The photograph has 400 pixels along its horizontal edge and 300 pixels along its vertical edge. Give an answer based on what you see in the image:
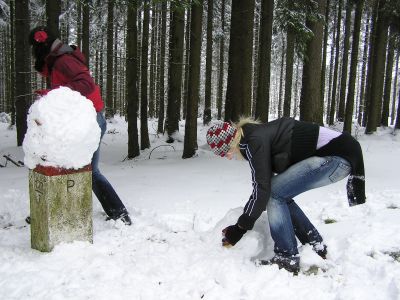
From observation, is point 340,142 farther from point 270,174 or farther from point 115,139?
point 115,139

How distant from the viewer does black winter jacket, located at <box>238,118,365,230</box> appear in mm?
3023

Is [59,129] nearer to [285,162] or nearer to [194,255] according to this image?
[194,255]

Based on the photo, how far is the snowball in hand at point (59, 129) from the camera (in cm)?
340

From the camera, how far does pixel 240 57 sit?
356 inches

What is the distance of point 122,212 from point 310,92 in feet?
19.5

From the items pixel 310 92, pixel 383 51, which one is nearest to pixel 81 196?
pixel 310 92

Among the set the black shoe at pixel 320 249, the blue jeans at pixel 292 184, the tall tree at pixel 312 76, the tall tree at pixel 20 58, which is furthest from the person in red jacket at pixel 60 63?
the tall tree at pixel 20 58

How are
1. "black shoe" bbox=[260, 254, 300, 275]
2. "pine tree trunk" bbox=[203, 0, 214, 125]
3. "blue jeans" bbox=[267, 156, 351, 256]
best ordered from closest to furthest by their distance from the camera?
"blue jeans" bbox=[267, 156, 351, 256]
"black shoe" bbox=[260, 254, 300, 275]
"pine tree trunk" bbox=[203, 0, 214, 125]

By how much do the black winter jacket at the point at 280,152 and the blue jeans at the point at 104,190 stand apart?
Result: 65.6 inches

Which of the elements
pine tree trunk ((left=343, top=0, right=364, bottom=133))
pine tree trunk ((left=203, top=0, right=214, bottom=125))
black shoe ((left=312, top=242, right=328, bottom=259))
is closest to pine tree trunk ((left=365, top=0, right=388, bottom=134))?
pine tree trunk ((left=343, top=0, right=364, bottom=133))

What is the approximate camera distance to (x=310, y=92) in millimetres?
8812

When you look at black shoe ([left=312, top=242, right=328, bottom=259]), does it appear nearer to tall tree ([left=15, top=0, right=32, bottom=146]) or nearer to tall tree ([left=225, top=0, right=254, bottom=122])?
tall tree ([left=225, top=0, right=254, bottom=122])

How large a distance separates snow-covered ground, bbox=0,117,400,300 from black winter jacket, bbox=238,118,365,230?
1.73 ft

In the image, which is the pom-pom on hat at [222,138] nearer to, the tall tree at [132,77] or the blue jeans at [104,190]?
the blue jeans at [104,190]
